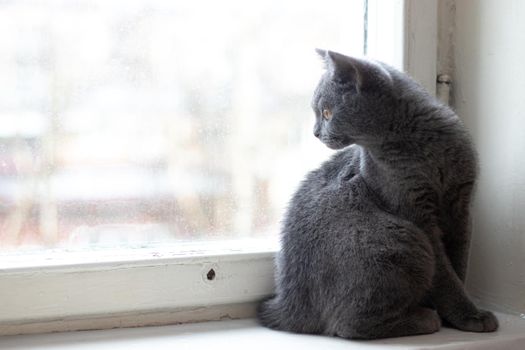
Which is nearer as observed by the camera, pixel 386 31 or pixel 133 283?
pixel 133 283

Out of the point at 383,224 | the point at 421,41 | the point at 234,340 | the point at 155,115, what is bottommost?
the point at 234,340

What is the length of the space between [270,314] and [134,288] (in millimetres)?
195

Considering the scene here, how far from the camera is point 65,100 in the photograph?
1043 mm

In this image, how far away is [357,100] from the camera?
1.00m

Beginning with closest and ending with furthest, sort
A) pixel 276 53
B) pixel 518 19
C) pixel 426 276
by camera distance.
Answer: pixel 426 276 < pixel 518 19 < pixel 276 53

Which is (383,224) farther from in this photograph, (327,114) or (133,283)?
(133,283)

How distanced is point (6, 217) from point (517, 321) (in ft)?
2.41

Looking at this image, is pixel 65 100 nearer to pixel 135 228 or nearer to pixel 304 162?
pixel 135 228

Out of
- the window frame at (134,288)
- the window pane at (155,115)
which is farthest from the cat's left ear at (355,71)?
the window frame at (134,288)

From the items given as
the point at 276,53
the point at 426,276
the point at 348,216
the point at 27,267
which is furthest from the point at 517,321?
the point at 27,267

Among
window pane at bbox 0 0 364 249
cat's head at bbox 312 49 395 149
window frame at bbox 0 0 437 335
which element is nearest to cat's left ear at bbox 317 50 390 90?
cat's head at bbox 312 49 395 149

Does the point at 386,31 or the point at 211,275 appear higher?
the point at 386,31

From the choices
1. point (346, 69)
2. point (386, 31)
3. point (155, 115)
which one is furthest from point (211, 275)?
point (386, 31)

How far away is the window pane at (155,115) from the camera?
1026mm
